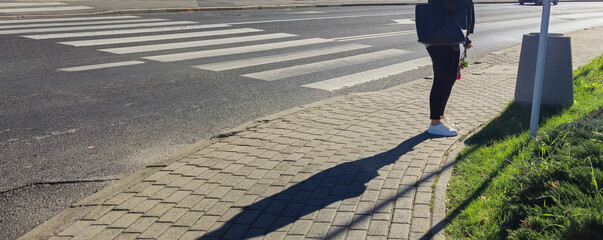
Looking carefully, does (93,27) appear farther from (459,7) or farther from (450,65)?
(459,7)

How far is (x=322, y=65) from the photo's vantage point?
11289 millimetres

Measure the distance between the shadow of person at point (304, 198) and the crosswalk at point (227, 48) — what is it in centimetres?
426

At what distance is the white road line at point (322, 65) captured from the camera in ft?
33.3

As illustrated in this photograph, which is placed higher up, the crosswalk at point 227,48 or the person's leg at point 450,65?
the person's leg at point 450,65

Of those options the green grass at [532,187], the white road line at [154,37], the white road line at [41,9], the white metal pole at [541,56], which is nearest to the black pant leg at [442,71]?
the green grass at [532,187]

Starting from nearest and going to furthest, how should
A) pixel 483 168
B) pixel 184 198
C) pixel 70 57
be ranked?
1. pixel 184 198
2. pixel 483 168
3. pixel 70 57

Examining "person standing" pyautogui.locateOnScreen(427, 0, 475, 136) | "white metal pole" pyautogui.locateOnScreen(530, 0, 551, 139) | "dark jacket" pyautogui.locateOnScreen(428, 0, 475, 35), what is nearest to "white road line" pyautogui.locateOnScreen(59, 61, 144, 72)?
"person standing" pyautogui.locateOnScreen(427, 0, 475, 136)

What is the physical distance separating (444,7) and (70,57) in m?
7.82

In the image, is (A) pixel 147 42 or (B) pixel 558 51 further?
(A) pixel 147 42

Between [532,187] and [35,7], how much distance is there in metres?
19.1

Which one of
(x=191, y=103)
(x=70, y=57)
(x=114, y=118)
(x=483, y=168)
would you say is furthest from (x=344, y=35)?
(x=483, y=168)

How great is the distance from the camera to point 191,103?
8.19m

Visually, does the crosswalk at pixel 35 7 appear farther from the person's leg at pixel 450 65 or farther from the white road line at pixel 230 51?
the person's leg at pixel 450 65

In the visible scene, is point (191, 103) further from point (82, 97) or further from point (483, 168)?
point (483, 168)
